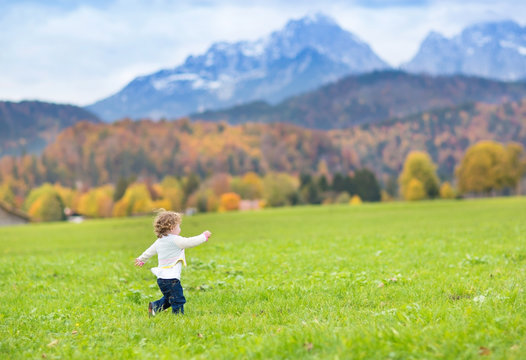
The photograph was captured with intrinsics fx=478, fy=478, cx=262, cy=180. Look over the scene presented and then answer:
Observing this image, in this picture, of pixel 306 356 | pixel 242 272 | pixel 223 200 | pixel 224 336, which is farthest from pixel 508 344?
pixel 223 200

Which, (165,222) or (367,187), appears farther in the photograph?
(367,187)

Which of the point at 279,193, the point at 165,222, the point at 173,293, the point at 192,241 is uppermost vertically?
the point at 165,222

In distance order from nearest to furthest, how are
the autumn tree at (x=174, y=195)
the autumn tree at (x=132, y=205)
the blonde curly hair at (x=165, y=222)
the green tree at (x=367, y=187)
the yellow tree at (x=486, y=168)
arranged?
the blonde curly hair at (x=165, y=222), the yellow tree at (x=486, y=168), the autumn tree at (x=132, y=205), the autumn tree at (x=174, y=195), the green tree at (x=367, y=187)

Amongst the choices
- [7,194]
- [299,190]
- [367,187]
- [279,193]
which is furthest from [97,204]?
[367,187]

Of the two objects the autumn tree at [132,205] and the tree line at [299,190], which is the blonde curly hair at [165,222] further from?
the autumn tree at [132,205]

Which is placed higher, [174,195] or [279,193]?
[174,195]

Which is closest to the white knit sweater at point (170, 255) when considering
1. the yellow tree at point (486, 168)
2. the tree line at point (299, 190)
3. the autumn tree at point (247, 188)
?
the yellow tree at point (486, 168)

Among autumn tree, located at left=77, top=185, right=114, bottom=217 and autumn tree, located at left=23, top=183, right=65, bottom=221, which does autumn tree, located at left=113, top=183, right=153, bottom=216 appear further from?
autumn tree, located at left=23, top=183, right=65, bottom=221

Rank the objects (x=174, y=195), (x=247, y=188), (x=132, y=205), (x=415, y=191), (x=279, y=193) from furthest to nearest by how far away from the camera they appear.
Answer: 1. (x=247, y=188)
2. (x=174, y=195)
3. (x=132, y=205)
4. (x=279, y=193)
5. (x=415, y=191)

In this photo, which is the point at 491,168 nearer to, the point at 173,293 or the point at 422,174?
the point at 422,174

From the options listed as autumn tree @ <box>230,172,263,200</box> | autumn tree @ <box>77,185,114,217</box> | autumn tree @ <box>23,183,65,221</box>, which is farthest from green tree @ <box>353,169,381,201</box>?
autumn tree @ <box>23,183,65,221</box>

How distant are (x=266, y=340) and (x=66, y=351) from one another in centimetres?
294

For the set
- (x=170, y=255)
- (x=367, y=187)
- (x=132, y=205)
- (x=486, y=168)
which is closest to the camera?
(x=170, y=255)

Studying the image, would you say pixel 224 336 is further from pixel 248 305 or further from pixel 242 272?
pixel 242 272
